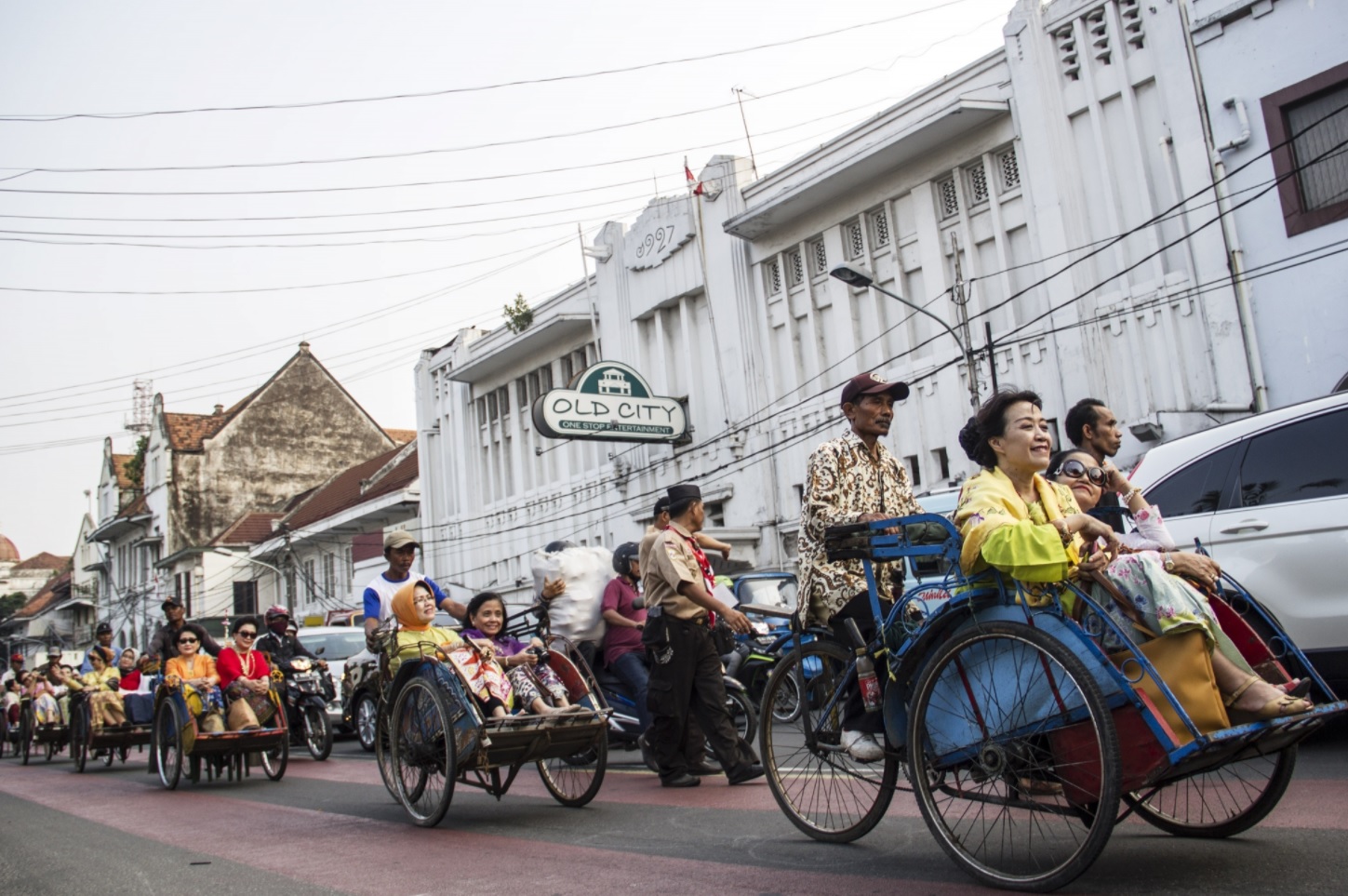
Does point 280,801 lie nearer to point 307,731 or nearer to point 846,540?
point 307,731

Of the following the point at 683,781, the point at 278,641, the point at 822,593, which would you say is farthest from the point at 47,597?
the point at 822,593

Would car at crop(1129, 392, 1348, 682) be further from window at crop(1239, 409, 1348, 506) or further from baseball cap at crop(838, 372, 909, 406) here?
baseball cap at crop(838, 372, 909, 406)

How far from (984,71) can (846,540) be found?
17386mm

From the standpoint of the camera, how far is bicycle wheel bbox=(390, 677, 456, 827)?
6.50m

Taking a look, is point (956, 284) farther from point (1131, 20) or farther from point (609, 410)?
point (609, 410)

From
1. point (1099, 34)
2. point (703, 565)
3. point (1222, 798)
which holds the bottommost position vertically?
point (1222, 798)

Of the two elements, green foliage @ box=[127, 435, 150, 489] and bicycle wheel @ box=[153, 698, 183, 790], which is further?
green foliage @ box=[127, 435, 150, 489]

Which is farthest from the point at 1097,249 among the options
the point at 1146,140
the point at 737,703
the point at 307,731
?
the point at 307,731

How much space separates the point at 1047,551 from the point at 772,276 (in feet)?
69.2

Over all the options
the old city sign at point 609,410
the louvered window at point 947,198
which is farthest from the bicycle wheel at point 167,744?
the louvered window at point 947,198

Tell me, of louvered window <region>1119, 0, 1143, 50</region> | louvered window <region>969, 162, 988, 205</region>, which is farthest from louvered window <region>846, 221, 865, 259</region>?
louvered window <region>1119, 0, 1143, 50</region>

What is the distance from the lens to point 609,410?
25.2 m

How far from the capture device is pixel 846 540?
4559 mm

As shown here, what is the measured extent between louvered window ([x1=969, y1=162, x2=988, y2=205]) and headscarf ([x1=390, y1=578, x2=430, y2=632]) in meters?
15.4
